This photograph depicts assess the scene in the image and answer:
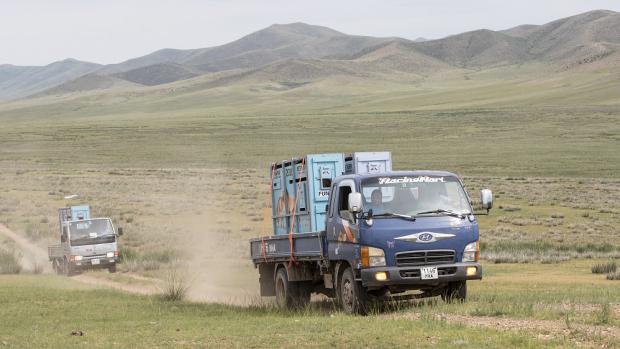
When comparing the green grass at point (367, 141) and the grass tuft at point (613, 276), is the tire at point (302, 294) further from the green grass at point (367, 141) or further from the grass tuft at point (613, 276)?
the green grass at point (367, 141)

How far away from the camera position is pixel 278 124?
147m

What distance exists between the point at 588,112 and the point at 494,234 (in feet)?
328

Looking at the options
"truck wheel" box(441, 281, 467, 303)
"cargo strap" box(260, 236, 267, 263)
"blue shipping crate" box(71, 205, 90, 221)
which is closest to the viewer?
"truck wheel" box(441, 281, 467, 303)

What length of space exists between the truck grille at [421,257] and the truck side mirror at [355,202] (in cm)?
94

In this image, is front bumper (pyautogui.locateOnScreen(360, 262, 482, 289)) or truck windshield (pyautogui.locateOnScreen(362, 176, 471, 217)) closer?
front bumper (pyautogui.locateOnScreen(360, 262, 482, 289))

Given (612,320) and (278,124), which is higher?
(278,124)

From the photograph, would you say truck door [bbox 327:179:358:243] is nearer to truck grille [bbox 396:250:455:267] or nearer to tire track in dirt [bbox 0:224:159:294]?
truck grille [bbox 396:250:455:267]

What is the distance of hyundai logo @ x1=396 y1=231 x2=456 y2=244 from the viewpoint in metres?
15.4

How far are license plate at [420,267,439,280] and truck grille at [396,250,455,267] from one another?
4.7 inches

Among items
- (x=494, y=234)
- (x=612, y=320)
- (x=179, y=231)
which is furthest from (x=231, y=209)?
(x=612, y=320)

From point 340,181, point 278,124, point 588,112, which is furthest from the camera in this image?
point 278,124

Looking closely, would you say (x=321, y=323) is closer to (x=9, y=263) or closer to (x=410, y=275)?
(x=410, y=275)

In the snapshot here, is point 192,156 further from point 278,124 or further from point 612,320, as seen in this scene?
point 612,320

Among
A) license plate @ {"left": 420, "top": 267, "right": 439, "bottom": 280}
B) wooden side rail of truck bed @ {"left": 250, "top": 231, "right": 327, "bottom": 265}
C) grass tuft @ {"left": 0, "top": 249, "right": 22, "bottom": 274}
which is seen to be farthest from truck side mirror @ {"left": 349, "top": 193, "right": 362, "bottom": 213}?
grass tuft @ {"left": 0, "top": 249, "right": 22, "bottom": 274}
